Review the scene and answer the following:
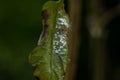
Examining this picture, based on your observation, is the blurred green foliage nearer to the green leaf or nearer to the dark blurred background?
the dark blurred background

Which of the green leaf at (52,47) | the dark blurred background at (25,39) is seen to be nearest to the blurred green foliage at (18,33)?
the dark blurred background at (25,39)

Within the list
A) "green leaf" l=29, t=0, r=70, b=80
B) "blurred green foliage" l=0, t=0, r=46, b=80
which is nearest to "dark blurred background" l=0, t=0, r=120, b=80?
"blurred green foliage" l=0, t=0, r=46, b=80

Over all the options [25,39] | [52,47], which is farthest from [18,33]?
[52,47]

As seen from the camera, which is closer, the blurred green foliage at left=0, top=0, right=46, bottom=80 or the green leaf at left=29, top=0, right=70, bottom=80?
the green leaf at left=29, top=0, right=70, bottom=80

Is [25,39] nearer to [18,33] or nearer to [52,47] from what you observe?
[18,33]

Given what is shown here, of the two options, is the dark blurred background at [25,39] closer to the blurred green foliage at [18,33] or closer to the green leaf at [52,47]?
the blurred green foliage at [18,33]

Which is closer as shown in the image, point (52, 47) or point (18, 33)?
point (52, 47)
